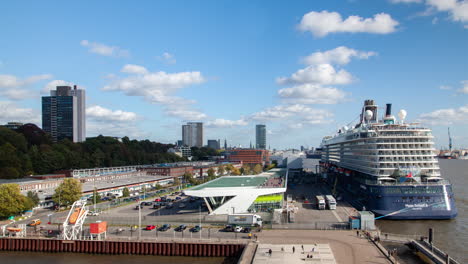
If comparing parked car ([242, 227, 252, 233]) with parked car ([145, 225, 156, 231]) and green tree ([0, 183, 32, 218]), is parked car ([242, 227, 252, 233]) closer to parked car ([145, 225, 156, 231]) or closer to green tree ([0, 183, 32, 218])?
parked car ([145, 225, 156, 231])

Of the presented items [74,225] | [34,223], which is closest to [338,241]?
[74,225]

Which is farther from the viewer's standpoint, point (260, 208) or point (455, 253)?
point (260, 208)

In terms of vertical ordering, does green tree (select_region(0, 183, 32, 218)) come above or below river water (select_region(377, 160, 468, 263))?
above

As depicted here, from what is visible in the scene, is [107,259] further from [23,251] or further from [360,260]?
[360,260]

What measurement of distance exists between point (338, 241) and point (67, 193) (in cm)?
4425

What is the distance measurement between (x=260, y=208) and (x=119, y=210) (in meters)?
22.9

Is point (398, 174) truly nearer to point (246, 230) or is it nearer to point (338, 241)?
point (338, 241)

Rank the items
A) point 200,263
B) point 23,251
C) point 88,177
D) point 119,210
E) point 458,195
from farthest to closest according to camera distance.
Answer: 1. point 88,177
2. point 458,195
3. point 119,210
4. point 23,251
5. point 200,263

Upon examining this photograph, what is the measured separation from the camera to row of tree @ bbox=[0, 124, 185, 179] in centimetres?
8650

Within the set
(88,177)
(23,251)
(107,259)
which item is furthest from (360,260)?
(88,177)

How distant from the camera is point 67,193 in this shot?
60281 millimetres

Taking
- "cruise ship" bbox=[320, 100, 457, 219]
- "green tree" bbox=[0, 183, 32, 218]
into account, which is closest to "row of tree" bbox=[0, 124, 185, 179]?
"green tree" bbox=[0, 183, 32, 218]

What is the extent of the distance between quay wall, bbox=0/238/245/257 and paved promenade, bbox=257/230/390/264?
174 inches

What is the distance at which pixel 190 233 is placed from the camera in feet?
139
